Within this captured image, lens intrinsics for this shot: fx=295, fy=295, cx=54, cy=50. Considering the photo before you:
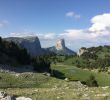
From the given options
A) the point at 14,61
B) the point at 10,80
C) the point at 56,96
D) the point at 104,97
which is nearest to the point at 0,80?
the point at 10,80

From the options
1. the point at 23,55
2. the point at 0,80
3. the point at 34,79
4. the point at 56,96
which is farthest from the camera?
the point at 23,55

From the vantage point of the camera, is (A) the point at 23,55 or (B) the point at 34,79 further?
(A) the point at 23,55

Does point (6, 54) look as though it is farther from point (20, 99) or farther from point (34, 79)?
point (20, 99)

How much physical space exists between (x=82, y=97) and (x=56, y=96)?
2.71m

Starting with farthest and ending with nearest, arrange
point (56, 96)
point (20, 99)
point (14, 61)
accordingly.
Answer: point (14, 61) < point (56, 96) < point (20, 99)

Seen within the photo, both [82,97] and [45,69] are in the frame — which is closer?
[82,97]

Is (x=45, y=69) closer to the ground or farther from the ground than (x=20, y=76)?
closer to the ground

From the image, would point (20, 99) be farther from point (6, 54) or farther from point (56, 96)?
point (6, 54)

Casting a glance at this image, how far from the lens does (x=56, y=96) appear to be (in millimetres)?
29609

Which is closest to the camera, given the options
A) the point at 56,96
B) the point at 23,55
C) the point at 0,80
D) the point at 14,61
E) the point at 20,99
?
the point at 20,99

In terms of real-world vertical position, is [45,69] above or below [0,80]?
below

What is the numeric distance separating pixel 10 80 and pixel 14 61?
87.1m

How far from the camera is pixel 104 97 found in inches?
1095

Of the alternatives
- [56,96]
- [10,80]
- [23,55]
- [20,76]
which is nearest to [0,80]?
[10,80]
